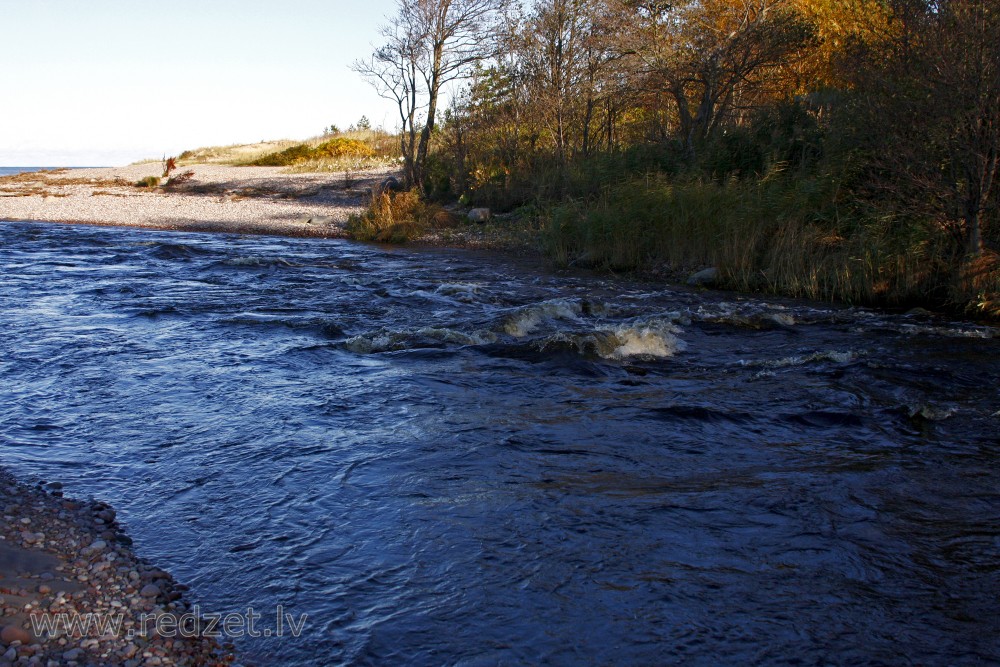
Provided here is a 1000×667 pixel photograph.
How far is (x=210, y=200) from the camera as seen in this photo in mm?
26359

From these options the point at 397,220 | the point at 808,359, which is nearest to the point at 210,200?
the point at 397,220

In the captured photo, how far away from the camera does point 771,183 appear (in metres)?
12.4

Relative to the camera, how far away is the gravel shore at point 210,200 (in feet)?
68.1

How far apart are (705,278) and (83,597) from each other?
34.7ft

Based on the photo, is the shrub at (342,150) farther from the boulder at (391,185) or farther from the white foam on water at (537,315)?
the white foam on water at (537,315)

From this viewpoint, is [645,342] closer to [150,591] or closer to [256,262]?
[150,591]

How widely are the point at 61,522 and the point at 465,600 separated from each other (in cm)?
221

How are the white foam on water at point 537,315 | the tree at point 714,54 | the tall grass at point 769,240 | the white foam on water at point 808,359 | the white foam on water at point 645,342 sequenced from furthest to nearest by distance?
the tree at point 714,54 → the tall grass at point 769,240 → the white foam on water at point 537,315 → the white foam on water at point 645,342 → the white foam on water at point 808,359

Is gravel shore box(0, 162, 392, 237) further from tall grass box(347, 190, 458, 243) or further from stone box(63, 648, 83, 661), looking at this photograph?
stone box(63, 648, 83, 661)

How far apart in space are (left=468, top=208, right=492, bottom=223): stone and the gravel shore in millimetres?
3552

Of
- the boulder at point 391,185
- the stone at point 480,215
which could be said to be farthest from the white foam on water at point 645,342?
the boulder at point 391,185

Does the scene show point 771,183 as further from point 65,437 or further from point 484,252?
point 65,437

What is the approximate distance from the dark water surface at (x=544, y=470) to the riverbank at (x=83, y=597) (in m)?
0.19

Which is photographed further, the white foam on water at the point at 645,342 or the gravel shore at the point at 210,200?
the gravel shore at the point at 210,200
